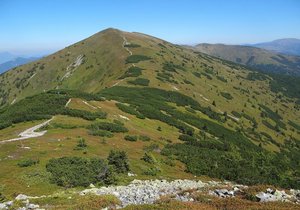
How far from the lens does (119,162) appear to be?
131 ft

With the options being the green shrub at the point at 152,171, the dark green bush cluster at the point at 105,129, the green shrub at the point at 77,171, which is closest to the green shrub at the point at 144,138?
the dark green bush cluster at the point at 105,129

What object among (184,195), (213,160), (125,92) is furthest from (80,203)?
(125,92)

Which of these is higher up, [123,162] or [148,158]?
[123,162]

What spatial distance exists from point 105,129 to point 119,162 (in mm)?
21070

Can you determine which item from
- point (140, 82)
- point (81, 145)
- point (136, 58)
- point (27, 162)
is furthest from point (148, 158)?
point (136, 58)

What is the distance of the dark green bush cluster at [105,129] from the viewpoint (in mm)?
56250

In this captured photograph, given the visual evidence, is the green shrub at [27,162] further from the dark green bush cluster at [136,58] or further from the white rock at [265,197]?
the dark green bush cluster at [136,58]

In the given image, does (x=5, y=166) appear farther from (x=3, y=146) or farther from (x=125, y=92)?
(x=125, y=92)

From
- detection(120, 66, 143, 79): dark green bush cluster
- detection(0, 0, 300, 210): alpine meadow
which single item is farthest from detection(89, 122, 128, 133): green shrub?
detection(120, 66, 143, 79): dark green bush cluster

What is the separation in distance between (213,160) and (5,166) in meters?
33.7

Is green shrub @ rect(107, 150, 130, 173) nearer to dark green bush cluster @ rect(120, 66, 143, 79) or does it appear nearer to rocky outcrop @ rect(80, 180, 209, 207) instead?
rocky outcrop @ rect(80, 180, 209, 207)

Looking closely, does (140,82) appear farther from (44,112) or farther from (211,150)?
(44,112)

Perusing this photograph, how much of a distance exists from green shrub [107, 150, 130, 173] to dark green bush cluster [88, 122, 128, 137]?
15.8 meters

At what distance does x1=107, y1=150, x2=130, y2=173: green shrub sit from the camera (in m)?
39.8
